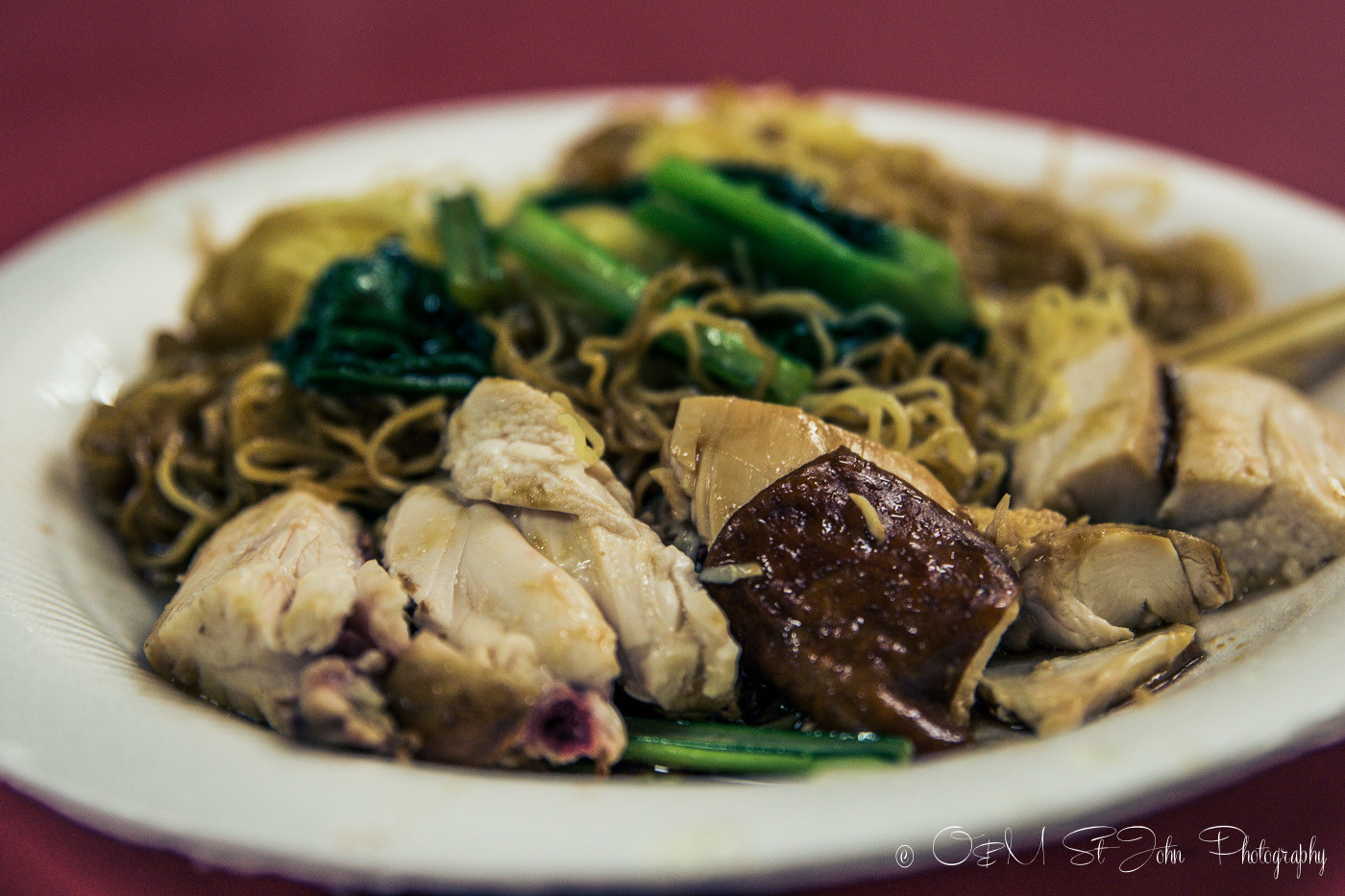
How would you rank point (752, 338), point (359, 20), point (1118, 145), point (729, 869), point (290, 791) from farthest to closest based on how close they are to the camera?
point (359, 20) → point (1118, 145) → point (752, 338) → point (290, 791) → point (729, 869)

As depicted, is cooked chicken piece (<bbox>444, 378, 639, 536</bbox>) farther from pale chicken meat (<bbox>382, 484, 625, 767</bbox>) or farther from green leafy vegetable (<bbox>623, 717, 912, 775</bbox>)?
green leafy vegetable (<bbox>623, 717, 912, 775</bbox>)

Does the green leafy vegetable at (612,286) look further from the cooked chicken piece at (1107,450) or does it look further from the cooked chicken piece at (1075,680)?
the cooked chicken piece at (1075,680)

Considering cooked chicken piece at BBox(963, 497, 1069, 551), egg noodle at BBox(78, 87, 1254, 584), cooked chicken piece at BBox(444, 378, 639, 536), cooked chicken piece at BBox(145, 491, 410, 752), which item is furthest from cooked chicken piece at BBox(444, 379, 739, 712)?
cooked chicken piece at BBox(963, 497, 1069, 551)

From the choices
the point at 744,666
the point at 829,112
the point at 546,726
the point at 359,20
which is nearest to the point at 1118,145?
the point at 829,112

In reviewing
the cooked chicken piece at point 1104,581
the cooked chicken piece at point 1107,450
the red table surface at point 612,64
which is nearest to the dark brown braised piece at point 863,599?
the cooked chicken piece at point 1104,581

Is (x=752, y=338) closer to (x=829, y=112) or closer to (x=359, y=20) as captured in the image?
(x=829, y=112)

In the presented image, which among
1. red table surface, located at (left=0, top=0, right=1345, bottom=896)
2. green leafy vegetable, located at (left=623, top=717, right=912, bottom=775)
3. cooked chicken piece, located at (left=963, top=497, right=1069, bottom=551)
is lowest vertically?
green leafy vegetable, located at (left=623, top=717, right=912, bottom=775)
